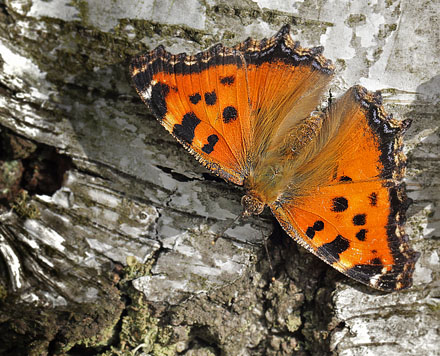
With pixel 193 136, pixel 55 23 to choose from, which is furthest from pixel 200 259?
pixel 55 23

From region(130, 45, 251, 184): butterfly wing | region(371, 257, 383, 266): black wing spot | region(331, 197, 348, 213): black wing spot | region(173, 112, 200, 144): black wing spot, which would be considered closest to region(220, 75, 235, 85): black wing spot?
region(130, 45, 251, 184): butterfly wing

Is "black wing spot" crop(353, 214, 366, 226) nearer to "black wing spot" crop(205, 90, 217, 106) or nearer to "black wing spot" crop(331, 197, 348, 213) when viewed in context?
"black wing spot" crop(331, 197, 348, 213)

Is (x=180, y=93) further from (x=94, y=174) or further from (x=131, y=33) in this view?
(x=94, y=174)

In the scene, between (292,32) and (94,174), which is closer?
(292,32)

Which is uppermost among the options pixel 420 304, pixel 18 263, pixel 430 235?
pixel 430 235

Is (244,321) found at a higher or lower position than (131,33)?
lower

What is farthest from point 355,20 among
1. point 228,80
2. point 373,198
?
point 373,198

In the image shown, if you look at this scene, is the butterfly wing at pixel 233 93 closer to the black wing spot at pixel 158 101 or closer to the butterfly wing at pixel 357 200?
the black wing spot at pixel 158 101
